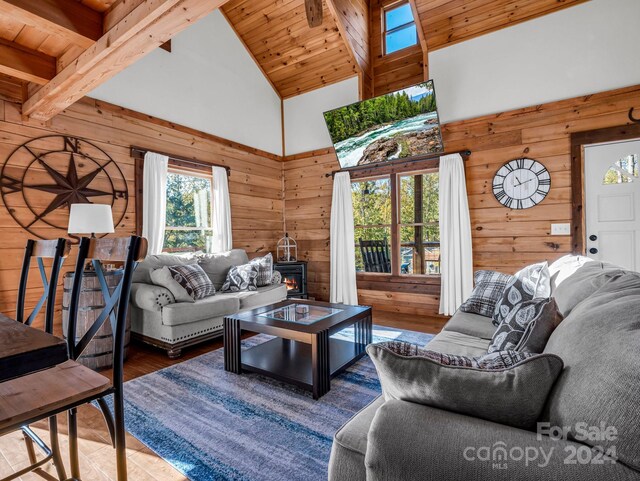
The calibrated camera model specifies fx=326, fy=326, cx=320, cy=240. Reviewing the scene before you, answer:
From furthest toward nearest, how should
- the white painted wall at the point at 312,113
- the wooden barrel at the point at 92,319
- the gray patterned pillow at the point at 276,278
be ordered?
the white painted wall at the point at 312,113 < the gray patterned pillow at the point at 276,278 < the wooden barrel at the point at 92,319

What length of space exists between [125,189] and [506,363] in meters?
3.88

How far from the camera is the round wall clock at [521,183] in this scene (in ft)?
12.1

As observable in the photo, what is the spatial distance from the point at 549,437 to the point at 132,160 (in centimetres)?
414

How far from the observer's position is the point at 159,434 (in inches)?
70.0

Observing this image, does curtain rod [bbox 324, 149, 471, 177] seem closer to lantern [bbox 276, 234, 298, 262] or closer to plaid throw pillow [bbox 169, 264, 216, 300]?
lantern [bbox 276, 234, 298, 262]

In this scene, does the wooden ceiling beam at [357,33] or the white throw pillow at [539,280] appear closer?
the white throw pillow at [539,280]

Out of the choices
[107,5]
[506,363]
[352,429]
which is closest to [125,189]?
[107,5]

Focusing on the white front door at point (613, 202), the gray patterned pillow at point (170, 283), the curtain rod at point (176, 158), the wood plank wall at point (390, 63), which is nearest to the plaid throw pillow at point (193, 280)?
the gray patterned pillow at point (170, 283)

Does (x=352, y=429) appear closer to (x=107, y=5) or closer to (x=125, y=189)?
(x=107, y=5)

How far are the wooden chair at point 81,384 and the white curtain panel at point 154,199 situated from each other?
241 cm

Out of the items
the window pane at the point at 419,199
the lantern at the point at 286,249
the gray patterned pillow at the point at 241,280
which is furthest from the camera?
the lantern at the point at 286,249

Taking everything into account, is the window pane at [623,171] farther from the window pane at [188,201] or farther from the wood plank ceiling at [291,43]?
the window pane at [188,201]

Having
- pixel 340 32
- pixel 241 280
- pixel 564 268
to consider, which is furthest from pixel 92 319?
pixel 340 32

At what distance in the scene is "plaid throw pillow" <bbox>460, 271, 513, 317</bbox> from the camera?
242 cm
